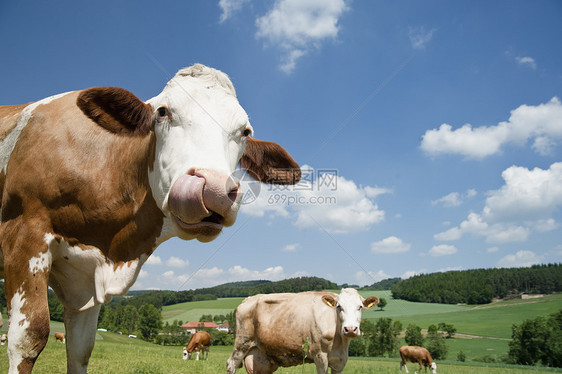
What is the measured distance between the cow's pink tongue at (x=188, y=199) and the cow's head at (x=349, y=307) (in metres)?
6.41

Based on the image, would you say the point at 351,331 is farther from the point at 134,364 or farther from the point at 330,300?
the point at 134,364

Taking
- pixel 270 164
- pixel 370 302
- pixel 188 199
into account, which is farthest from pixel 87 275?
pixel 370 302

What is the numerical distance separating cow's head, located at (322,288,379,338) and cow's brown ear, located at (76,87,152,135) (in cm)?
633

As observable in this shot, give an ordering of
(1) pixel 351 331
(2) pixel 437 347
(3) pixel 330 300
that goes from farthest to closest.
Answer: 1. (2) pixel 437 347
2. (3) pixel 330 300
3. (1) pixel 351 331

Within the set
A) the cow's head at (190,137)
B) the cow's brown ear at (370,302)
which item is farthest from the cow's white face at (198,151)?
the cow's brown ear at (370,302)

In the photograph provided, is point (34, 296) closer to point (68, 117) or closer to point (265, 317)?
point (68, 117)

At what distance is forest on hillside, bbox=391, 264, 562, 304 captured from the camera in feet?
331

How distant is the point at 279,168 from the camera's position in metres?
3.84

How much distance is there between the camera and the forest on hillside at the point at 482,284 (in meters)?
101

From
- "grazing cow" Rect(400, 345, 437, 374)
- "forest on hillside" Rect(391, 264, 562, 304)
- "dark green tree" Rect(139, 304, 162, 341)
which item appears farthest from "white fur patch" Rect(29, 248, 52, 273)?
"forest on hillside" Rect(391, 264, 562, 304)

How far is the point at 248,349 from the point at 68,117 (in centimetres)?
753

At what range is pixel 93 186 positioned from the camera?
2.83 metres

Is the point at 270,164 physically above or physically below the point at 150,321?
above

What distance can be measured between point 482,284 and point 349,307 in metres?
124
